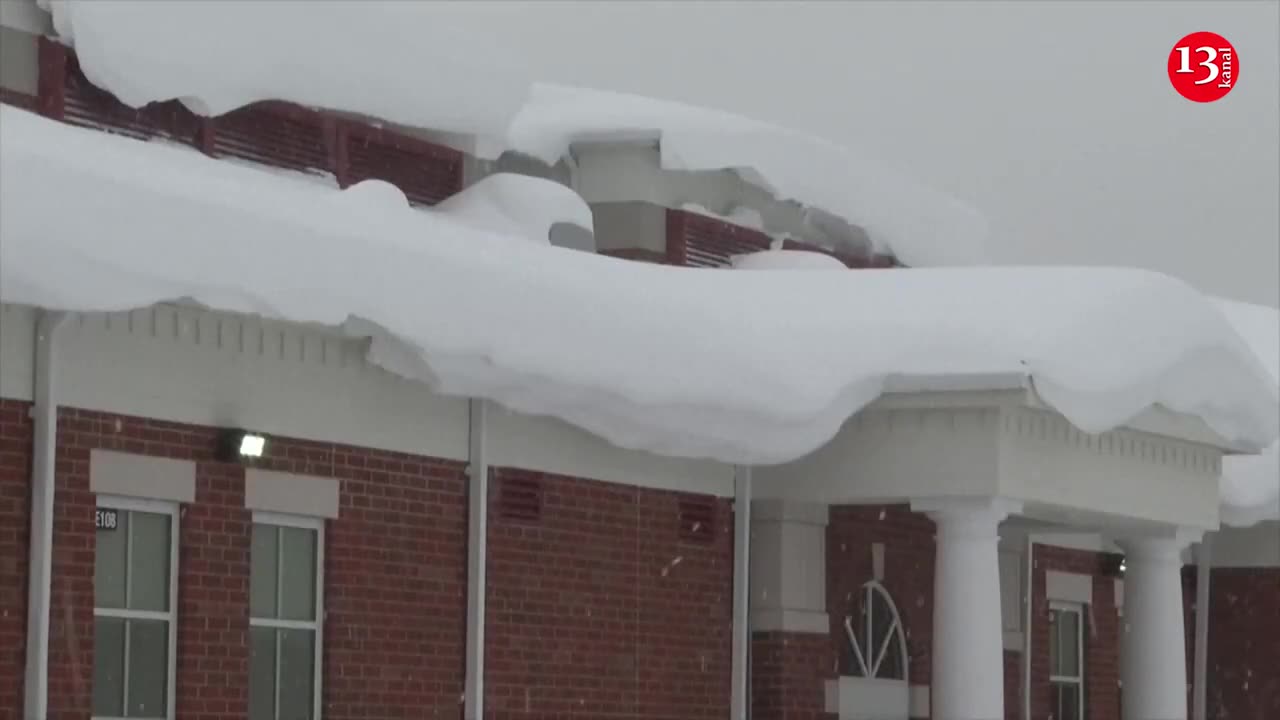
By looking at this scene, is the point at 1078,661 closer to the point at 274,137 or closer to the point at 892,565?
the point at 892,565

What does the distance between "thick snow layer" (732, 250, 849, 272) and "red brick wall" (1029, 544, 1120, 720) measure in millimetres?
3401

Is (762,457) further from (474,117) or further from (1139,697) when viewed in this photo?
(1139,697)

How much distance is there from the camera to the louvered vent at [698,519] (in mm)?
17891

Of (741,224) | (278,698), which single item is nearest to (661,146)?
(741,224)

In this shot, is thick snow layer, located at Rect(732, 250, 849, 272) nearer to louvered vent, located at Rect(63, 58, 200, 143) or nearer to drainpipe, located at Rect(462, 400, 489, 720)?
drainpipe, located at Rect(462, 400, 489, 720)

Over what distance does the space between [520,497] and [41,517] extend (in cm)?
400

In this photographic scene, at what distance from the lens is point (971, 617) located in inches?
680

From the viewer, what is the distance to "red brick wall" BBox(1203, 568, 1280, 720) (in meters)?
24.9

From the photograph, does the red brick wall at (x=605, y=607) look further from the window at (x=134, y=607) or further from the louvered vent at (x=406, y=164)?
the louvered vent at (x=406, y=164)

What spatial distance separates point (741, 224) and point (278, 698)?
26.9 feet

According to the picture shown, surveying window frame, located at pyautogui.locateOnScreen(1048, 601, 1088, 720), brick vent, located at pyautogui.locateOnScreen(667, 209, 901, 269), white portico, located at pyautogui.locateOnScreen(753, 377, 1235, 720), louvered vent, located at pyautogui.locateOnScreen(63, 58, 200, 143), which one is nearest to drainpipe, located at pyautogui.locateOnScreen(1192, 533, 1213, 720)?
window frame, located at pyautogui.locateOnScreen(1048, 601, 1088, 720)

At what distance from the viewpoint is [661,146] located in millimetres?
20484

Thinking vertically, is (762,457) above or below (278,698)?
above

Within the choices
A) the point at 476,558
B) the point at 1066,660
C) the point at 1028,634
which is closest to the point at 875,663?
the point at 1028,634
